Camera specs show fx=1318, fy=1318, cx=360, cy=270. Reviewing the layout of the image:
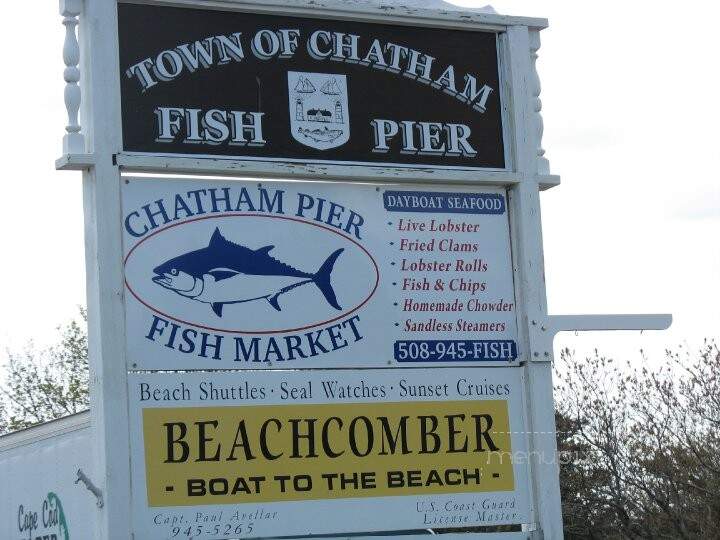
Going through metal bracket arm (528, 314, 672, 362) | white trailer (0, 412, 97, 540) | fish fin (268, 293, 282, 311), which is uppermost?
fish fin (268, 293, 282, 311)

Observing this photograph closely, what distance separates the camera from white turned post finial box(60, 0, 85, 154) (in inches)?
275

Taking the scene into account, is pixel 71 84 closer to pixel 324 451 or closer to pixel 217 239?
pixel 217 239

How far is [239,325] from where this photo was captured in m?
7.09

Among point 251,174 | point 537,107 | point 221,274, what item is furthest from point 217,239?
point 537,107

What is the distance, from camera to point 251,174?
7.27 m

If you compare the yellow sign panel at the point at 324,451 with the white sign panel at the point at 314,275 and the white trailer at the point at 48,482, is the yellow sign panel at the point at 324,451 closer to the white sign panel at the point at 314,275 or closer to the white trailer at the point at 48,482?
the white sign panel at the point at 314,275

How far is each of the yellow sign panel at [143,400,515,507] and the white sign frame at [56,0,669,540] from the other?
211 millimetres

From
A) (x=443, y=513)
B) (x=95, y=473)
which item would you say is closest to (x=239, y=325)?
(x=95, y=473)

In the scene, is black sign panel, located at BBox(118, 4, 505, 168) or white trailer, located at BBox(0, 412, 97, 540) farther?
white trailer, located at BBox(0, 412, 97, 540)

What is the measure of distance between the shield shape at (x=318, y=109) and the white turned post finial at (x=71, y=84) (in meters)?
1.19

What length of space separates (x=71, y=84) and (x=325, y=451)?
2.40 meters

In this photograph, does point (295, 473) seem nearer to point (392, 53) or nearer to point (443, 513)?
point (443, 513)

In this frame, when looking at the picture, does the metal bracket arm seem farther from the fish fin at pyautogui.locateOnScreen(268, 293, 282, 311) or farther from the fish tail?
the fish fin at pyautogui.locateOnScreen(268, 293, 282, 311)

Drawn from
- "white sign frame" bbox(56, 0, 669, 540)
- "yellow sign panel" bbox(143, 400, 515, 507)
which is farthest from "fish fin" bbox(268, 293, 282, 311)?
"white sign frame" bbox(56, 0, 669, 540)
